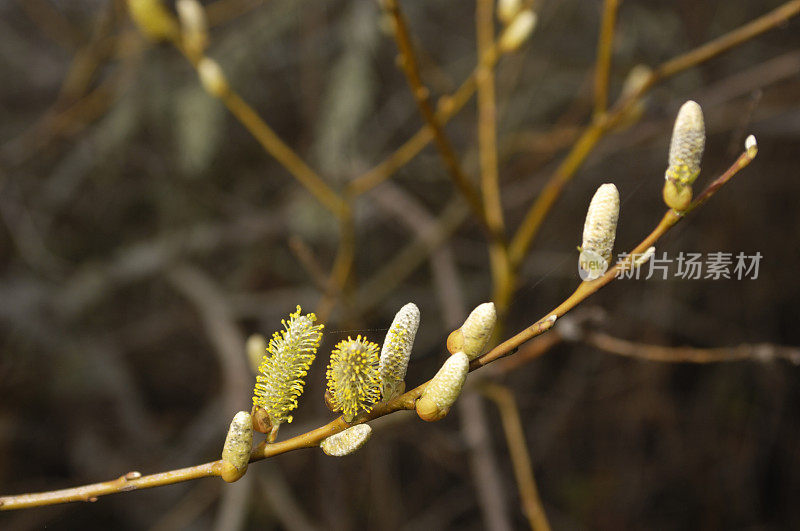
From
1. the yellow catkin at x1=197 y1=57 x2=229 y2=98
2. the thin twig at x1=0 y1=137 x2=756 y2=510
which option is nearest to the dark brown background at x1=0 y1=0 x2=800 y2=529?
the yellow catkin at x1=197 y1=57 x2=229 y2=98

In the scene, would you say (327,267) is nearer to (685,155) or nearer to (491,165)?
(491,165)

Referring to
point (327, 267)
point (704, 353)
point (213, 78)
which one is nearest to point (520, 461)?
point (704, 353)

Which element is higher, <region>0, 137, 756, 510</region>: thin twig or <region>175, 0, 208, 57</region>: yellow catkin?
<region>175, 0, 208, 57</region>: yellow catkin

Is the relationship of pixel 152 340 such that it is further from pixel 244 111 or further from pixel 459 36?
pixel 459 36

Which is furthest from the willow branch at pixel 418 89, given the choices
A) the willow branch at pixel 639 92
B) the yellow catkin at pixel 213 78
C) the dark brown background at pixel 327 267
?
the dark brown background at pixel 327 267

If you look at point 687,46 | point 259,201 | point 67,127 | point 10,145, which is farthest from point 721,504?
point 10,145

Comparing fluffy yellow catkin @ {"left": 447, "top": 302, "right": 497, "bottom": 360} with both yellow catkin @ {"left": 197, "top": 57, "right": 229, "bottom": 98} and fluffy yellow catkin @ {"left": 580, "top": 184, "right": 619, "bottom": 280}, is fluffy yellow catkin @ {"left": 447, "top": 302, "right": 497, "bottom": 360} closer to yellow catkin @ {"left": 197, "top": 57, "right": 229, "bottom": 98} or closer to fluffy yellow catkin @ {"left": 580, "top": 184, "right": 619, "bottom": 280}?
fluffy yellow catkin @ {"left": 580, "top": 184, "right": 619, "bottom": 280}

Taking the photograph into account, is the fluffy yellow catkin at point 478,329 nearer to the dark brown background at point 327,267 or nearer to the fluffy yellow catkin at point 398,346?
the fluffy yellow catkin at point 398,346
